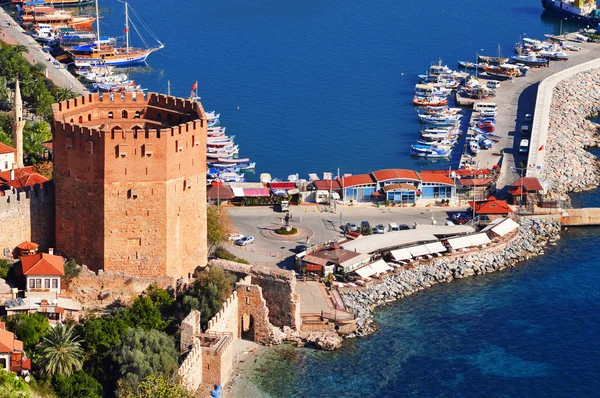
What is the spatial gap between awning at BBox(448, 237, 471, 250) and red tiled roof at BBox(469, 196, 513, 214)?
5.19m

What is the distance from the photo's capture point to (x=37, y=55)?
13762 cm

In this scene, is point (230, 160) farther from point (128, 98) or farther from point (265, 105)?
point (128, 98)

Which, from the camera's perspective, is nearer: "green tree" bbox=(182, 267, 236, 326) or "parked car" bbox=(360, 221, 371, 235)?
"green tree" bbox=(182, 267, 236, 326)

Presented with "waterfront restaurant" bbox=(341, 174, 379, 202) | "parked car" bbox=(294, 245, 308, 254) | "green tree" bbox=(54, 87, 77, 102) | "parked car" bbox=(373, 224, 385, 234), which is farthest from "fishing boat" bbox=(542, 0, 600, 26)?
"parked car" bbox=(294, 245, 308, 254)

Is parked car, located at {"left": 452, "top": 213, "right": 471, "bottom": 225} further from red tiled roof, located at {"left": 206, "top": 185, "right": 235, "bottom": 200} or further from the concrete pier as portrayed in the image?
the concrete pier

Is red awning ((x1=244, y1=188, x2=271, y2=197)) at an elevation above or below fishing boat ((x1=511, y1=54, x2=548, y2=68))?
below

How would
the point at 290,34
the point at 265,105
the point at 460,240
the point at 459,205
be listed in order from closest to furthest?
the point at 460,240 → the point at 459,205 → the point at 265,105 → the point at 290,34

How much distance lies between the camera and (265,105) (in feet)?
448

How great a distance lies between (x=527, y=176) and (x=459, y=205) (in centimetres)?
771

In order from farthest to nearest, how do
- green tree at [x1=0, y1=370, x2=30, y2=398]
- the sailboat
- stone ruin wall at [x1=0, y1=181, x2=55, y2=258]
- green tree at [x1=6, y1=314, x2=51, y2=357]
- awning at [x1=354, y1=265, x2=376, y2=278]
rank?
the sailboat < awning at [x1=354, y1=265, x2=376, y2=278] < stone ruin wall at [x1=0, y1=181, x2=55, y2=258] < green tree at [x1=6, y1=314, x2=51, y2=357] < green tree at [x1=0, y1=370, x2=30, y2=398]

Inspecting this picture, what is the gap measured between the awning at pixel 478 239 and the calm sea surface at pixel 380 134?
328 centimetres

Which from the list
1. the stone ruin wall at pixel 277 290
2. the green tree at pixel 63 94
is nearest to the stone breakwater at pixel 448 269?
the stone ruin wall at pixel 277 290

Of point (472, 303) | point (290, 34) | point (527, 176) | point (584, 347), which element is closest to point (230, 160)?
point (527, 176)

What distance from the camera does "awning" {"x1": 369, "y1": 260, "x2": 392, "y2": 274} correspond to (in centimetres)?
8438
